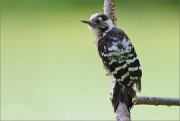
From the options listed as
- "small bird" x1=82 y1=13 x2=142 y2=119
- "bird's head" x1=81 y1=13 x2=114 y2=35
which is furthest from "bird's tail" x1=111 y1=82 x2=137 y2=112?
"bird's head" x1=81 y1=13 x2=114 y2=35

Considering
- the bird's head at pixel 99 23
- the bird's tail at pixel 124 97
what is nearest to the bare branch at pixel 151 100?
the bird's tail at pixel 124 97

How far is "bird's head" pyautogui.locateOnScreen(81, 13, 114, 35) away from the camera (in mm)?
1837

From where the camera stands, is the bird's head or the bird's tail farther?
the bird's head

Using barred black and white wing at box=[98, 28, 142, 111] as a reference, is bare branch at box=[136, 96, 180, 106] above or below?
below

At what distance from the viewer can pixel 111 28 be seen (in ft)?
6.10

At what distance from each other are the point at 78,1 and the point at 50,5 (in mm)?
171

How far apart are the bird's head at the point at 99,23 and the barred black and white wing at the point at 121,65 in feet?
0.07

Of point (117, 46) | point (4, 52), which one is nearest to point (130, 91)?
point (117, 46)

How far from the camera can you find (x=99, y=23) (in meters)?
1.86

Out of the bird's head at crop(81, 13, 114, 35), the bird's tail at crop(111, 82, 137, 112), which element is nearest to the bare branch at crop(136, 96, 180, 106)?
the bird's tail at crop(111, 82, 137, 112)

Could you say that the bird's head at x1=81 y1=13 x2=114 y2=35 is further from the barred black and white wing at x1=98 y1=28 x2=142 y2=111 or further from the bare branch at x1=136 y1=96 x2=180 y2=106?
the bare branch at x1=136 y1=96 x2=180 y2=106

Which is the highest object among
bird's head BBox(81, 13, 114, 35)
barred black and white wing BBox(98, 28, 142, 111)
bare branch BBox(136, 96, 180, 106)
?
bird's head BBox(81, 13, 114, 35)

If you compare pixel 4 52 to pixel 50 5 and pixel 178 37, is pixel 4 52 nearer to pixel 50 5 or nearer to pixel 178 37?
pixel 50 5

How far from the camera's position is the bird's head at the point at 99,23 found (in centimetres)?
184
